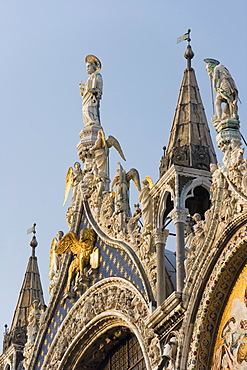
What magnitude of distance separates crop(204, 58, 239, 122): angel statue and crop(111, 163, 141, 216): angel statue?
4155mm

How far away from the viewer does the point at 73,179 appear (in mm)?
29688

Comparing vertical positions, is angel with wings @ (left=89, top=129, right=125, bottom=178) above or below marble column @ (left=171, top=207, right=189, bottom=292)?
above

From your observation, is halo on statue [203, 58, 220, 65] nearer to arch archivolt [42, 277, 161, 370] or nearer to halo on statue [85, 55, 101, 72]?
arch archivolt [42, 277, 161, 370]

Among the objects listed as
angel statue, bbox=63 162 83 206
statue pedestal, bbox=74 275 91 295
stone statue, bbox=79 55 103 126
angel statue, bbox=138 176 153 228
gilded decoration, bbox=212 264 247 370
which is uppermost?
stone statue, bbox=79 55 103 126

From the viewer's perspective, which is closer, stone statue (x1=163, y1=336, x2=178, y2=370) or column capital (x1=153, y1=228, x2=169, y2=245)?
stone statue (x1=163, y1=336, x2=178, y2=370)

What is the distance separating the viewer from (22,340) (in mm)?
31141

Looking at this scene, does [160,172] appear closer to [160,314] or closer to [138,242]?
[138,242]

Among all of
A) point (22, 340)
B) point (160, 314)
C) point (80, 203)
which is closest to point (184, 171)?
point (160, 314)

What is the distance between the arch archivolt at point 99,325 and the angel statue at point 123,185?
178 centimetres

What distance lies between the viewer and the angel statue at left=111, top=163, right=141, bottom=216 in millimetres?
26266

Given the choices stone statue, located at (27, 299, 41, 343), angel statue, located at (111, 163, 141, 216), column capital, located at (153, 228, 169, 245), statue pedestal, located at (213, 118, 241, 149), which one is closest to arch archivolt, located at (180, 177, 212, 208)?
column capital, located at (153, 228, 169, 245)

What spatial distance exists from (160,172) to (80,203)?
509 centimetres

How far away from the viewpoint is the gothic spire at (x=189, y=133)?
2406 cm

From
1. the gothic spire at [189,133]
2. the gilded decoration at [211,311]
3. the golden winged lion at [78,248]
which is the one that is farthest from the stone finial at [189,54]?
the gilded decoration at [211,311]
